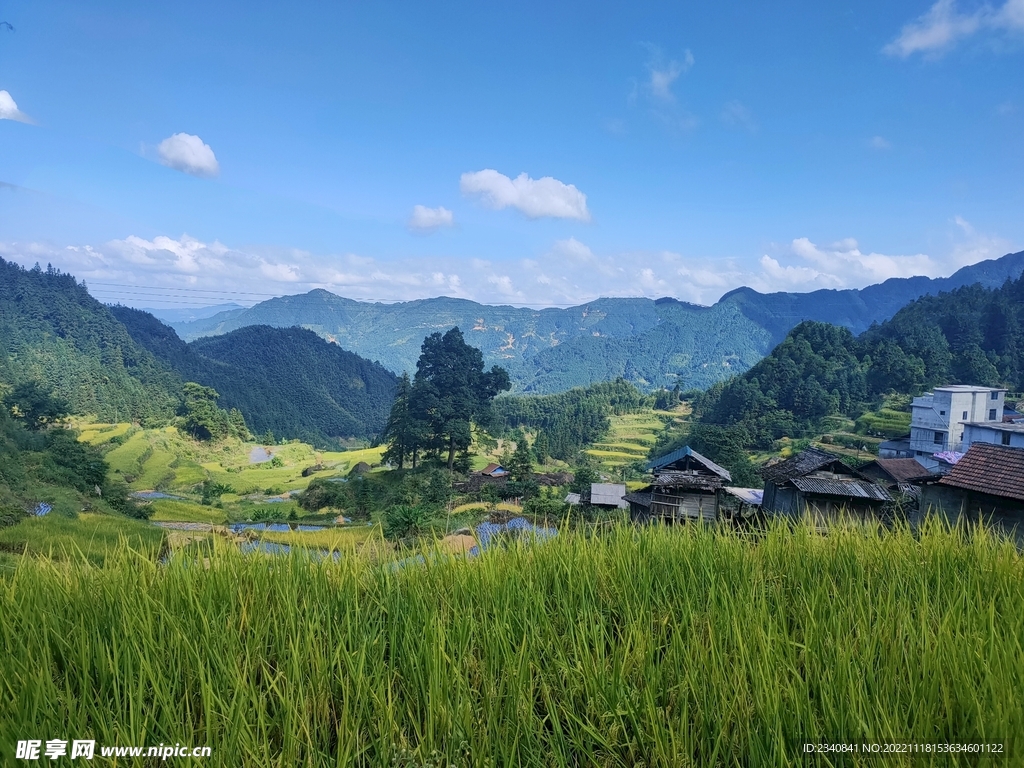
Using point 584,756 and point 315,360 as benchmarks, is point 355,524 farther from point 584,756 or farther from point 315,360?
point 315,360

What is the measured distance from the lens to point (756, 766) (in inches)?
47.7

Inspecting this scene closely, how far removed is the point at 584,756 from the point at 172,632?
3.81 ft

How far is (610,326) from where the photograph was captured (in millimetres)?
154750

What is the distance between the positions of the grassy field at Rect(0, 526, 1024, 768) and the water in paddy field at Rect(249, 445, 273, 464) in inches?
1764

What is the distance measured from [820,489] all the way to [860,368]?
41783 mm

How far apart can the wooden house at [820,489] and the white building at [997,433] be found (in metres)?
11.6

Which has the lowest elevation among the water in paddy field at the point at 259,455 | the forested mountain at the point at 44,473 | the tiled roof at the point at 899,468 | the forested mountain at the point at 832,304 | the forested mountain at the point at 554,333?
the water in paddy field at the point at 259,455

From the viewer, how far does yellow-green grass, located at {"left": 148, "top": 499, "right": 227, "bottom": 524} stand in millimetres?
25077

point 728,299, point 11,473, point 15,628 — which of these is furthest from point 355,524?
point 728,299

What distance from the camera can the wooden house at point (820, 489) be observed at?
35.1ft

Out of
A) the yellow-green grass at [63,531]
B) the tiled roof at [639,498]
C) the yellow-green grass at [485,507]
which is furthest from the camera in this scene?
the yellow-green grass at [485,507]

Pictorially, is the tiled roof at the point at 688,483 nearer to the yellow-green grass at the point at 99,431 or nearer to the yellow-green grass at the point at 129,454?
the yellow-green grass at the point at 129,454

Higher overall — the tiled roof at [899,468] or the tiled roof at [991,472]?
the tiled roof at [991,472]

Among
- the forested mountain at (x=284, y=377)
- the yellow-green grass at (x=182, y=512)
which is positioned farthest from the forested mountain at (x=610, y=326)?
the yellow-green grass at (x=182, y=512)
